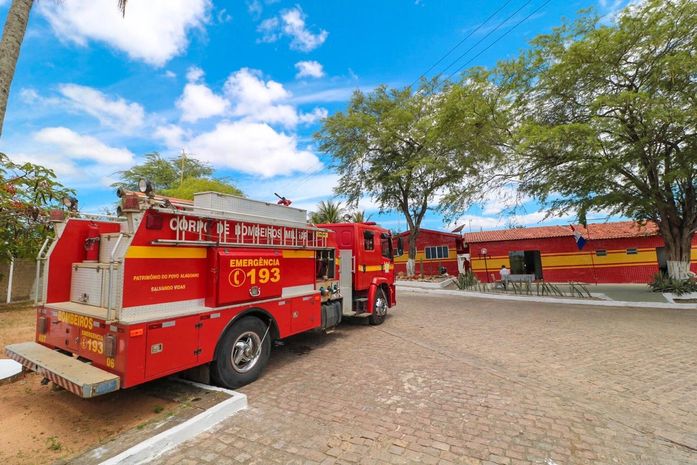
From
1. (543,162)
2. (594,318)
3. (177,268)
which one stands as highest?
(543,162)

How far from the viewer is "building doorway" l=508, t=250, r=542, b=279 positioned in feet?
79.7

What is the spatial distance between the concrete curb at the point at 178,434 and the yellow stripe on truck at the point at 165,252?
5.76 feet

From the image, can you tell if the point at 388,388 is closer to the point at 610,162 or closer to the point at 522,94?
the point at 610,162

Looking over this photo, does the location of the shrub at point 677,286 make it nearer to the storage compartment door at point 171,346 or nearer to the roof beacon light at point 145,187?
the storage compartment door at point 171,346

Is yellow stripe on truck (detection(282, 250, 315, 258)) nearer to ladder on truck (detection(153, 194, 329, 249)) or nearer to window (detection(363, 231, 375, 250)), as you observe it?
ladder on truck (detection(153, 194, 329, 249))

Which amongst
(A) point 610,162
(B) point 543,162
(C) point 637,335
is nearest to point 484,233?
(B) point 543,162

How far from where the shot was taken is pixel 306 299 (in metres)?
6.01

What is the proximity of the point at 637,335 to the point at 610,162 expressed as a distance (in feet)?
22.3

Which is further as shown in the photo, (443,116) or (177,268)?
(443,116)

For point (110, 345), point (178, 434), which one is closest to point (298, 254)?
point (110, 345)

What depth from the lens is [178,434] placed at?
316 cm

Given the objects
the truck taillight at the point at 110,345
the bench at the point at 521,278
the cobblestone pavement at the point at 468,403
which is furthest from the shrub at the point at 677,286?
the truck taillight at the point at 110,345

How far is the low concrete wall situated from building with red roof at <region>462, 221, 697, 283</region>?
83.0 ft

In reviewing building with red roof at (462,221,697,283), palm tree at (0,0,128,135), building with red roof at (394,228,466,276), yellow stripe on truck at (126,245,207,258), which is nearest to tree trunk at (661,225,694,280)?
building with red roof at (462,221,697,283)
